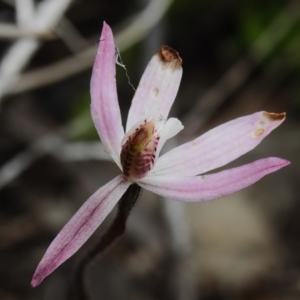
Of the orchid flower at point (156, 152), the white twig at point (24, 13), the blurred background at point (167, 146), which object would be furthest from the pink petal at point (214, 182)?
the blurred background at point (167, 146)

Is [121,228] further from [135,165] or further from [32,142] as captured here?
[32,142]

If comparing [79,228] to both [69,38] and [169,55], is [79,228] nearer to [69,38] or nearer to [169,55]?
[169,55]

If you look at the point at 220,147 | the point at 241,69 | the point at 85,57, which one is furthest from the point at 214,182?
the point at 241,69

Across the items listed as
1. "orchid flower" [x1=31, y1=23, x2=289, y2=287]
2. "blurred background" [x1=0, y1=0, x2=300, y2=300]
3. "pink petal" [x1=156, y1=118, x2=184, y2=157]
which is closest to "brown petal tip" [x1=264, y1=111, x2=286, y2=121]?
"orchid flower" [x1=31, y1=23, x2=289, y2=287]

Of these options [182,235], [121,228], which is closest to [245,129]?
[121,228]

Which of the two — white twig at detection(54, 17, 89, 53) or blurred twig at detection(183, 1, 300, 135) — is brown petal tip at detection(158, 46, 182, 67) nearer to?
white twig at detection(54, 17, 89, 53)

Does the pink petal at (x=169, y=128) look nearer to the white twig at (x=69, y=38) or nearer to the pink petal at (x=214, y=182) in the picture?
the pink petal at (x=214, y=182)
